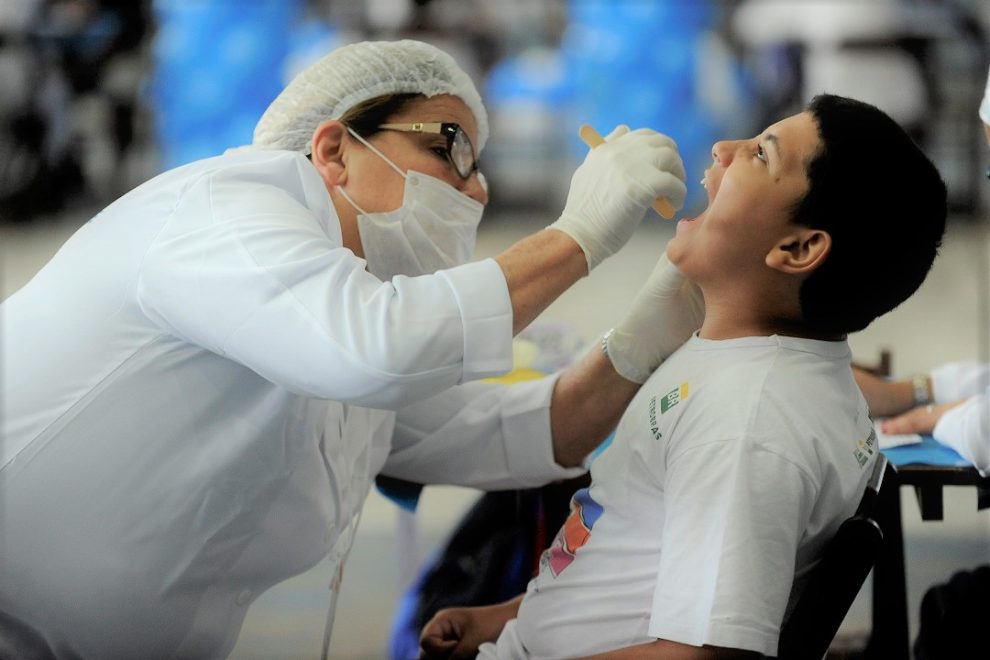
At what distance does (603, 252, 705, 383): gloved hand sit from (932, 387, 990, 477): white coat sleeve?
51cm

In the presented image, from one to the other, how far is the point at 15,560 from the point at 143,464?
19 centimetres

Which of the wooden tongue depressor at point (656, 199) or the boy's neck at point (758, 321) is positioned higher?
the wooden tongue depressor at point (656, 199)

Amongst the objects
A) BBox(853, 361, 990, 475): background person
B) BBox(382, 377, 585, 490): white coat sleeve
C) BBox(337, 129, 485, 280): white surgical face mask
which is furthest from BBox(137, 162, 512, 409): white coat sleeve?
BBox(853, 361, 990, 475): background person

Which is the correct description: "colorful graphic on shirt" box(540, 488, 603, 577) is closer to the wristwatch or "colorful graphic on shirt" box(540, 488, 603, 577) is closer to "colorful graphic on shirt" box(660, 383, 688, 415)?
"colorful graphic on shirt" box(660, 383, 688, 415)

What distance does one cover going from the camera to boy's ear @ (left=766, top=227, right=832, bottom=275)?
123 centimetres

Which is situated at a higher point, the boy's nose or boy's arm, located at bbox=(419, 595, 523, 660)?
the boy's nose

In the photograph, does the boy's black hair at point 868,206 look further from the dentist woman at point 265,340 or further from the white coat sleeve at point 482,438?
the white coat sleeve at point 482,438

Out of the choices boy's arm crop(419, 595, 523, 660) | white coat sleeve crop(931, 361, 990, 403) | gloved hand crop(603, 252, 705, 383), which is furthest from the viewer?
white coat sleeve crop(931, 361, 990, 403)

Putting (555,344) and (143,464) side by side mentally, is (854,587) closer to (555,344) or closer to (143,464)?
(143,464)

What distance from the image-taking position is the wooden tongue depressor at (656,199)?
133 cm

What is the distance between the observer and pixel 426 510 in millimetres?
2773

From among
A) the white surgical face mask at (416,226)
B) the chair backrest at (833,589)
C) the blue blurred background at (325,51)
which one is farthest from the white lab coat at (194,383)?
the blue blurred background at (325,51)

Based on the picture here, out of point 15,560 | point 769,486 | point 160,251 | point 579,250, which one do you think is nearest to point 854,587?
point 769,486

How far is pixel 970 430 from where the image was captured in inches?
65.2
